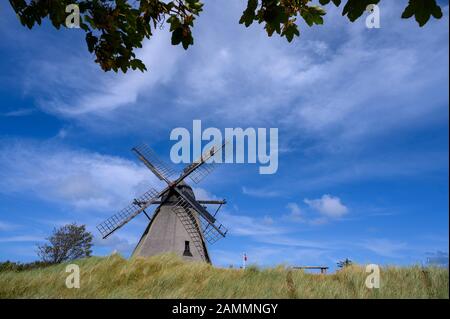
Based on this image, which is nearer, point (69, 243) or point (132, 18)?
point (132, 18)

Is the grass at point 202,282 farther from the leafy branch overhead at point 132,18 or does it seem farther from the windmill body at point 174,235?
the windmill body at point 174,235

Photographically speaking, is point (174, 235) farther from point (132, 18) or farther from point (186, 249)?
point (132, 18)

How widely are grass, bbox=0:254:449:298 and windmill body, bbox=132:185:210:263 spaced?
18.9 meters

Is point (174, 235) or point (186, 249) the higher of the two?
point (174, 235)

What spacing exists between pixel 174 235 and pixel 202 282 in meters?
20.6

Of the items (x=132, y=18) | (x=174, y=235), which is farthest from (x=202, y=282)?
(x=174, y=235)

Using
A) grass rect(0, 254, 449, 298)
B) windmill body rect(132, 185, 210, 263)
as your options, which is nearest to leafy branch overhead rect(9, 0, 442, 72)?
grass rect(0, 254, 449, 298)

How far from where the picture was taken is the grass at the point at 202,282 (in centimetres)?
645

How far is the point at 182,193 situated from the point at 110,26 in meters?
23.2

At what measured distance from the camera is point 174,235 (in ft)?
89.8

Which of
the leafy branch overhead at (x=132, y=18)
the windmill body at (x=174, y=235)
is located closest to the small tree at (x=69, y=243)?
the windmill body at (x=174, y=235)
